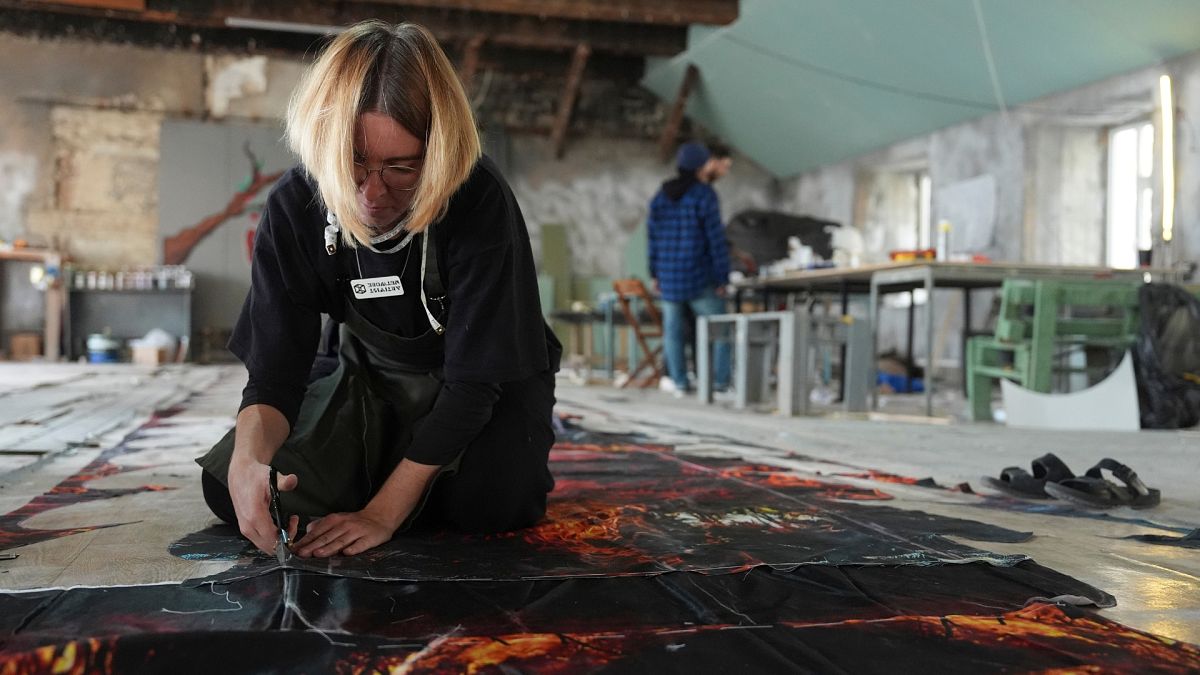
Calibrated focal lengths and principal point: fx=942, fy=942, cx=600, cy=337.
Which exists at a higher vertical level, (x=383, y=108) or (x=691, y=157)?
(x=691, y=157)

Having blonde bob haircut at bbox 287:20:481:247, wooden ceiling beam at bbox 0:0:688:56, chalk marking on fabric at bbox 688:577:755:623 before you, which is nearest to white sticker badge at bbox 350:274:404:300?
blonde bob haircut at bbox 287:20:481:247

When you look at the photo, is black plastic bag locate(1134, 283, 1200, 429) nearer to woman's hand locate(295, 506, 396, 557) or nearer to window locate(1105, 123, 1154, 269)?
window locate(1105, 123, 1154, 269)

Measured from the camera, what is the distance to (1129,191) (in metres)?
6.91

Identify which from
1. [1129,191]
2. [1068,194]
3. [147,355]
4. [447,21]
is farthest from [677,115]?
[147,355]

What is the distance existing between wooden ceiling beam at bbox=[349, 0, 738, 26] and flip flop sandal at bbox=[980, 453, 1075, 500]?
6679mm

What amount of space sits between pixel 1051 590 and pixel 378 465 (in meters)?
1.02

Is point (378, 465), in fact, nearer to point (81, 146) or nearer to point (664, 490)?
point (664, 490)

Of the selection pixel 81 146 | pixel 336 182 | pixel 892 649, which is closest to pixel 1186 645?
pixel 892 649

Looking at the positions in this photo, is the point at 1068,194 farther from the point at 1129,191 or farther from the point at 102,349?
the point at 102,349

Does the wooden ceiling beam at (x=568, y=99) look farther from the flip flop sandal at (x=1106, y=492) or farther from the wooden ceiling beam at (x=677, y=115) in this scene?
the flip flop sandal at (x=1106, y=492)

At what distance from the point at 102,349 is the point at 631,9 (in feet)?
19.4

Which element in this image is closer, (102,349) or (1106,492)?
(1106,492)

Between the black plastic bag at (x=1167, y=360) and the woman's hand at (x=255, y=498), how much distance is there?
12.7 feet

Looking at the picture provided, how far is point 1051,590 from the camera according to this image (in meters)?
1.23
